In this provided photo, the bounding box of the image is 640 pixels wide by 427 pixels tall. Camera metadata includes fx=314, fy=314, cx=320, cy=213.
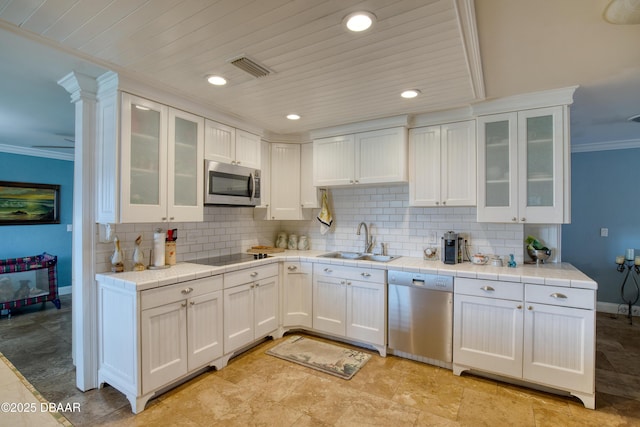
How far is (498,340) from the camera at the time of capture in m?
2.59

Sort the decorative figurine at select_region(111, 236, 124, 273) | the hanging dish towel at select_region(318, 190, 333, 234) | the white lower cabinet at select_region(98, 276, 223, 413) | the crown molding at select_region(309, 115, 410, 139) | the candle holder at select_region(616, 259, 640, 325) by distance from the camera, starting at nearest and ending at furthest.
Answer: the white lower cabinet at select_region(98, 276, 223, 413) < the decorative figurine at select_region(111, 236, 124, 273) < the crown molding at select_region(309, 115, 410, 139) < the hanging dish towel at select_region(318, 190, 333, 234) < the candle holder at select_region(616, 259, 640, 325)

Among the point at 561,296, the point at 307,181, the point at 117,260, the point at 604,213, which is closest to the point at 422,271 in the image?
the point at 561,296

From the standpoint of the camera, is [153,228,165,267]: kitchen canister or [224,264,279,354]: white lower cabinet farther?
[224,264,279,354]: white lower cabinet

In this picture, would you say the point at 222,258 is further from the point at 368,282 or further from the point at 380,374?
the point at 380,374

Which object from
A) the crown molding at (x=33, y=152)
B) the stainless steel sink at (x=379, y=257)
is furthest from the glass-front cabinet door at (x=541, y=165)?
the crown molding at (x=33, y=152)

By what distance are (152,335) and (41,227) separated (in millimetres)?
4154

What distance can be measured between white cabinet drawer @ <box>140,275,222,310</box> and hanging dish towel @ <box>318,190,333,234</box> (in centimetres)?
154

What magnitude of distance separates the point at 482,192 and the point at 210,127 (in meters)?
2.65

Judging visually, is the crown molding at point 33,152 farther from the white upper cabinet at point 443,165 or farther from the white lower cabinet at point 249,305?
the white upper cabinet at point 443,165

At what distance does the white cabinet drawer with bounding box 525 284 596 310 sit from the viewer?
7.46 feet

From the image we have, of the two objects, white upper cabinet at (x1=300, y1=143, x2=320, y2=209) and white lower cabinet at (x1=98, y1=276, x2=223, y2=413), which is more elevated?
white upper cabinet at (x1=300, y1=143, x2=320, y2=209)

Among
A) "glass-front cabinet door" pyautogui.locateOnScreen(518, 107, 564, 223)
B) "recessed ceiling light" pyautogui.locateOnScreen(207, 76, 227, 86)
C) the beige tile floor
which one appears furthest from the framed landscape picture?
"glass-front cabinet door" pyautogui.locateOnScreen(518, 107, 564, 223)

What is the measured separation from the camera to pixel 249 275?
3.10 meters

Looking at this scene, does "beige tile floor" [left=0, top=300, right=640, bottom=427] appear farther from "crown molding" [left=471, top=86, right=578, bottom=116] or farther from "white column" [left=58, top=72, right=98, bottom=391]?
"crown molding" [left=471, top=86, right=578, bottom=116]
